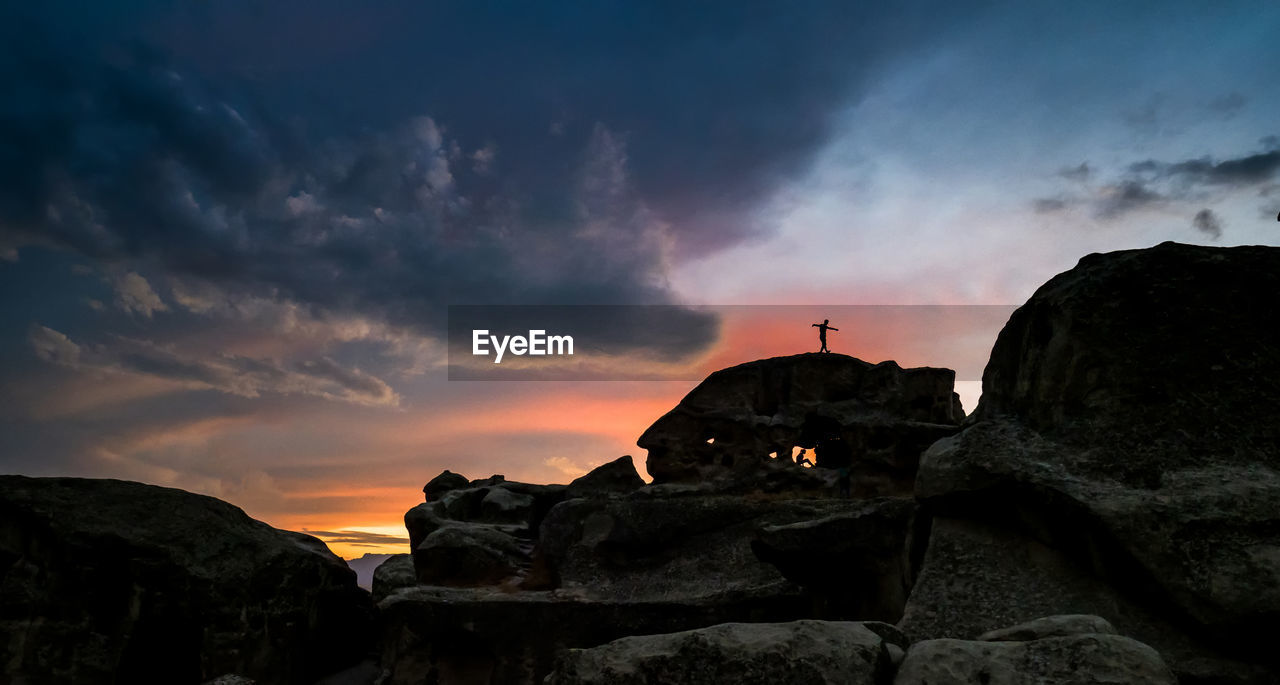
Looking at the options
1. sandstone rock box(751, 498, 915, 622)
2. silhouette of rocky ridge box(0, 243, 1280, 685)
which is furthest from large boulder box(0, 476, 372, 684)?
sandstone rock box(751, 498, 915, 622)

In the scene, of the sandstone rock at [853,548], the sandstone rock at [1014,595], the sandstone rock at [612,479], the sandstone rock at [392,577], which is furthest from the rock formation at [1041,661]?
the sandstone rock at [612,479]

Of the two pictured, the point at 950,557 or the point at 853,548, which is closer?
the point at 950,557

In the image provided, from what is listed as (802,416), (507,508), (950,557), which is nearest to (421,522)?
(507,508)

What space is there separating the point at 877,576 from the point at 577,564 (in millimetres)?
5675

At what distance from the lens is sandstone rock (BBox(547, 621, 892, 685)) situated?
13.5ft

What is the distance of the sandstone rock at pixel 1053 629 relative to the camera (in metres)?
4.22

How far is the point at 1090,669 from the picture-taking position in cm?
363

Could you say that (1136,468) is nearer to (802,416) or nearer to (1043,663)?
(1043,663)

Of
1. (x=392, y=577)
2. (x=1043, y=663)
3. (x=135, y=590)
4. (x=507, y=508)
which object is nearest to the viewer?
(x=1043, y=663)

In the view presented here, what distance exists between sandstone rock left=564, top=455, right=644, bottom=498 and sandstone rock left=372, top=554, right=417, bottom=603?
14.1 feet

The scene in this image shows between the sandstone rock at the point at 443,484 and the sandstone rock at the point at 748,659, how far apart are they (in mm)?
24948

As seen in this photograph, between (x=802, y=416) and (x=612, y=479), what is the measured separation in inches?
241

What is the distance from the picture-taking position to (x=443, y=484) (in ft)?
93.7

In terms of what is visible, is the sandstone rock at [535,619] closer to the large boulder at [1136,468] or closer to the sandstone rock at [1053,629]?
the large boulder at [1136,468]
